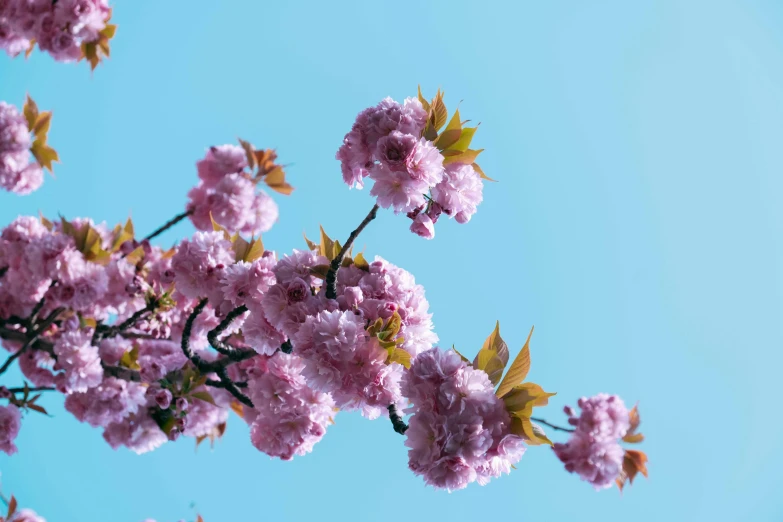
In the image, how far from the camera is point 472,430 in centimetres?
128

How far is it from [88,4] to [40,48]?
43cm

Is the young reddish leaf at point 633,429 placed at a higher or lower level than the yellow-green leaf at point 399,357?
higher

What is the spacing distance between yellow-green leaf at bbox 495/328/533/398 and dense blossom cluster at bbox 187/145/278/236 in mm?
2463

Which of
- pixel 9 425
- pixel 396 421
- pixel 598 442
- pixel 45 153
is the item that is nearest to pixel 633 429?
pixel 598 442

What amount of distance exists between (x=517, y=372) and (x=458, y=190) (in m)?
0.57

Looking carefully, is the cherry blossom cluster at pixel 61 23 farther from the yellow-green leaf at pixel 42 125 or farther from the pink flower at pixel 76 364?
the pink flower at pixel 76 364

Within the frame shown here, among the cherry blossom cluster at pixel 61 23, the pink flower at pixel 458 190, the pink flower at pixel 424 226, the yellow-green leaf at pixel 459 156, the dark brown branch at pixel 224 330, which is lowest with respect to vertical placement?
the dark brown branch at pixel 224 330

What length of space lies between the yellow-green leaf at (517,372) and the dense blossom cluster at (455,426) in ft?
0.14

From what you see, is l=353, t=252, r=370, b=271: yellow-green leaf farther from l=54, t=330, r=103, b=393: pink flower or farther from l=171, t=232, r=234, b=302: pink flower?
l=54, t=330, r=103, b=393: pink flower

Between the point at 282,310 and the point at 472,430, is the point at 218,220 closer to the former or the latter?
the point at 282,310

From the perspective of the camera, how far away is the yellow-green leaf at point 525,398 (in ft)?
4.30

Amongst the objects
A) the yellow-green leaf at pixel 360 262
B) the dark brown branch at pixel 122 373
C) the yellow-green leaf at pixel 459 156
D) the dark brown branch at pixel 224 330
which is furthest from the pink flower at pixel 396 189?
the dark brown branch at pixel 122 373

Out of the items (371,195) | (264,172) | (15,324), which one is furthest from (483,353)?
(15,324)

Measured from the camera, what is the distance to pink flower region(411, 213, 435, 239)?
5.30 ft
